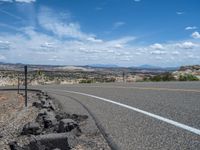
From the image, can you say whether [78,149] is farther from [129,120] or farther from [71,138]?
[129,120]

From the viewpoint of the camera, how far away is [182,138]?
623cm

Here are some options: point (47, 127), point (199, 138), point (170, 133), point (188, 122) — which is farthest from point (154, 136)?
point (47, 127)

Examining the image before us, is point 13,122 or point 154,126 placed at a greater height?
point 154,126

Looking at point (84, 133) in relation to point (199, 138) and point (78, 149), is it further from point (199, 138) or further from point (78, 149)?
point (199, 138)

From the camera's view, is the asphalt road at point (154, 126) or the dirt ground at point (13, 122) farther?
the dirt ground at point (13, 122)

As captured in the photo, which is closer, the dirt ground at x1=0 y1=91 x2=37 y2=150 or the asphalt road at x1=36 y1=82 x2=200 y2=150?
the asphalt road at x1=36 y1=82 x2=200 y2=150

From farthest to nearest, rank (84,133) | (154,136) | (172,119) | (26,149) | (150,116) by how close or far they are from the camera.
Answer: (150,116) < (172,119) < (84,133) < (154,136) < (26,149)

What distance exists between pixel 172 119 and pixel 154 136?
5.54 feet

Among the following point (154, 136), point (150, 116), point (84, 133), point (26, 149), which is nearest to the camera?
point (26, 149)

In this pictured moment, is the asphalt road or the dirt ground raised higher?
the asphalt road

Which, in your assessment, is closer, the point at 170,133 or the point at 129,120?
the point at 170,133

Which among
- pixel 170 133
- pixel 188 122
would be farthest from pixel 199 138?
pixel 188 122

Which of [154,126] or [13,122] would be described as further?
[13,122]

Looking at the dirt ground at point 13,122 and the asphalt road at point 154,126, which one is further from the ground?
the asphalt road at point 154,126
